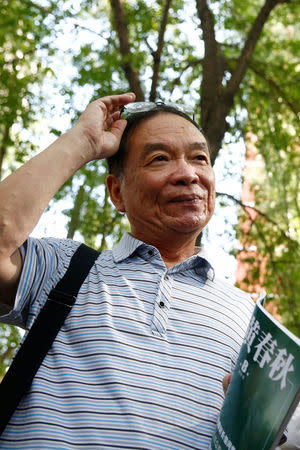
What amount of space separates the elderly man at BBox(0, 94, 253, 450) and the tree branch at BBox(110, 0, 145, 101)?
9.26 feet

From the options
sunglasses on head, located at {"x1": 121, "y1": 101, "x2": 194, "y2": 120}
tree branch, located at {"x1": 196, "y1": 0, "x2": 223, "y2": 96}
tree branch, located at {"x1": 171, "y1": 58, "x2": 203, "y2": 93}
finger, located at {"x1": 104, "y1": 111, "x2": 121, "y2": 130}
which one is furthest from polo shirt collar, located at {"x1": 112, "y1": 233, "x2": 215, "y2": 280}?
tree branch, located at {"x1": 171, "y1": 58, "x2": 203, "y2": 93}

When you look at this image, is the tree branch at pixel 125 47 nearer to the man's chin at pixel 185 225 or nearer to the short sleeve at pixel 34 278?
the man's chin at pixel 185 225

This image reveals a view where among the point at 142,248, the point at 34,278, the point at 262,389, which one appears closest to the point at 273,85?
the point at 142,248

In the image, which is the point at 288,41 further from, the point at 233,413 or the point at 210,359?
the point at 233,413

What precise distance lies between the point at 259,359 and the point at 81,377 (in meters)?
0.74

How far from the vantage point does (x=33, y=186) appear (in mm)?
1989

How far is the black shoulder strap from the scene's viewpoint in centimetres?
182

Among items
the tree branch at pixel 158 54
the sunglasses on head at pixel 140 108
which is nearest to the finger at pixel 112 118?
the sunglasses on head at pixel 140 108

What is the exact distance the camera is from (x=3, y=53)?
6.55 m

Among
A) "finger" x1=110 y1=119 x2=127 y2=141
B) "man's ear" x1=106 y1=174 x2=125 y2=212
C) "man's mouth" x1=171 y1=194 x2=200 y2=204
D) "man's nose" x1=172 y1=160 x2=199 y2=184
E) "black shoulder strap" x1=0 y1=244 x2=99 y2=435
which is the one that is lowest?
"black shoulder strap" x1=0 y1=244 x2=99 y2=435

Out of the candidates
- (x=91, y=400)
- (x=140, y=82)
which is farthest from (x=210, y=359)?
(x=140, y=82)

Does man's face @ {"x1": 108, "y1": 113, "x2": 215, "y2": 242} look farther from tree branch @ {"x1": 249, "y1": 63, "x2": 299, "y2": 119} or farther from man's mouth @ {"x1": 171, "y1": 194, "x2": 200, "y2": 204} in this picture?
tree branch @ {"x1": 249, "y1": 63, "x2": 299, "y2": 119}

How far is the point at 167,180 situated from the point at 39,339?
0.97 metres

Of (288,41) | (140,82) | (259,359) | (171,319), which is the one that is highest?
(288,41)
